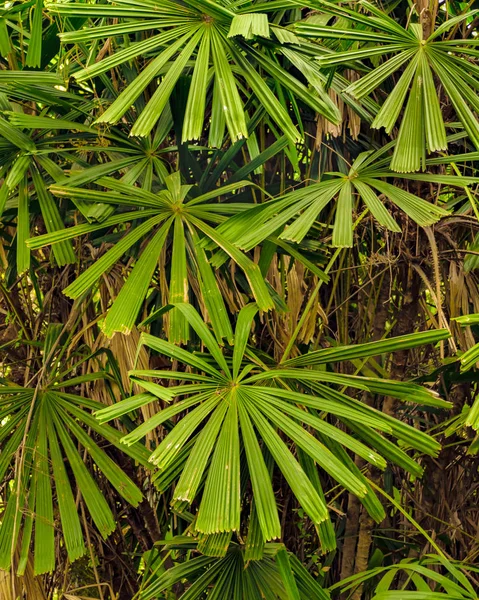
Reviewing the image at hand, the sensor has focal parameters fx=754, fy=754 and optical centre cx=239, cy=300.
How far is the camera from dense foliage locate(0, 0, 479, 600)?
36.1 inches

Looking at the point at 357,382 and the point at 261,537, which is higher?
the point at 357,382

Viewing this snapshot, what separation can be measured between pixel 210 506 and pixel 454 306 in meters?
0.62

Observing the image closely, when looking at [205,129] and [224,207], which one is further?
[205,129]

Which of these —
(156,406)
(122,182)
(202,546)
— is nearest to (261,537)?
(202,546)

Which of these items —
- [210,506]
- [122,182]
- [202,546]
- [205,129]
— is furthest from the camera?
[205,129]

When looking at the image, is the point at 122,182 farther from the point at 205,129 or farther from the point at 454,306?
the point at 454,306

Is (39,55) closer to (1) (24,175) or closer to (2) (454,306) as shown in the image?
(1) (24,175)

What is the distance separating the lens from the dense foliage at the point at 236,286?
92cm

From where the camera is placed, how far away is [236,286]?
1199mm

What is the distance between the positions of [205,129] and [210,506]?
74 cm

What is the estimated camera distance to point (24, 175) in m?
1.12

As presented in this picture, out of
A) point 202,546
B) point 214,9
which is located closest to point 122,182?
point 214,9

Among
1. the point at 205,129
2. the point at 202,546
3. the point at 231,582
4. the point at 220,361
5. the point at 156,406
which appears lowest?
the point at 231,582

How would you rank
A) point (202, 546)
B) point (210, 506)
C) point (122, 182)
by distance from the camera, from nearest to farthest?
point (210, 506)
point (202, 546)
point (122, 182)
